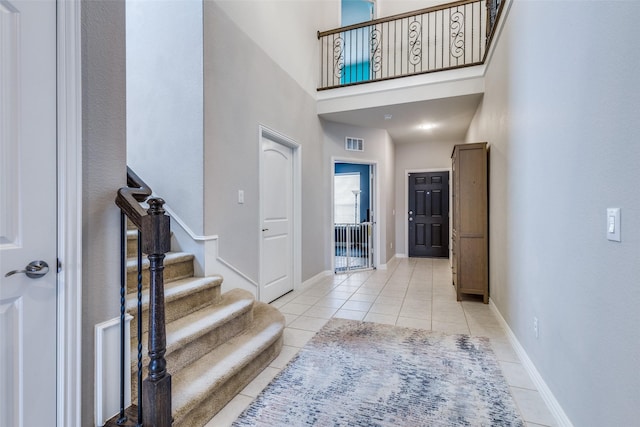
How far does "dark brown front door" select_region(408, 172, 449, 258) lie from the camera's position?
706 centimetres

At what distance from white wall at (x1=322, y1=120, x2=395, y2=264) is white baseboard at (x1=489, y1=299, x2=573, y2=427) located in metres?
3.14

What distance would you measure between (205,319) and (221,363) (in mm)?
325

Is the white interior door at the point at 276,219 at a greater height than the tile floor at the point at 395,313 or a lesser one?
greater

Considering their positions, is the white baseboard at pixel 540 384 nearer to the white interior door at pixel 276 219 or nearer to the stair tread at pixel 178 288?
the stair tread at pixel 178 288

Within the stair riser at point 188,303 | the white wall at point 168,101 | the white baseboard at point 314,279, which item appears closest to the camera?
the stair riser at point 188,303

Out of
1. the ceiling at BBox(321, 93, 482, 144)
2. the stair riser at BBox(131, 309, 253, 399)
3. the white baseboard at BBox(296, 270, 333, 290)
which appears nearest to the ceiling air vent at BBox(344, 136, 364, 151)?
the ceiling at BBox(321, 93, 482, 144)

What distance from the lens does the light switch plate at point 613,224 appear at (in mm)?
1153

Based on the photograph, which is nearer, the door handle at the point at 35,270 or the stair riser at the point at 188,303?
the door handle at the point at 35,270

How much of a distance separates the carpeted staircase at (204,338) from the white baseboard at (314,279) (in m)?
1.67

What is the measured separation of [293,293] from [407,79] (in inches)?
135

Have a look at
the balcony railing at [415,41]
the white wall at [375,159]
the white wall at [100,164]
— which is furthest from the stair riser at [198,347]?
the balcony railing at [415,41]

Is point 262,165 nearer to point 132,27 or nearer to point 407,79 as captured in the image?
point 132,27

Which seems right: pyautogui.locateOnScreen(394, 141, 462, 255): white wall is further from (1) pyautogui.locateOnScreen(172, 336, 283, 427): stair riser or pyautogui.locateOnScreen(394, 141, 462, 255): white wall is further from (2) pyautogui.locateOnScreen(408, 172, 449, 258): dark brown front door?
(1) pyautogui.locateOnScreen(172, 336, 283, 427): stair riser

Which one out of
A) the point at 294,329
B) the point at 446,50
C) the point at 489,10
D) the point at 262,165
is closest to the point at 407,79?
the point at 489,10
